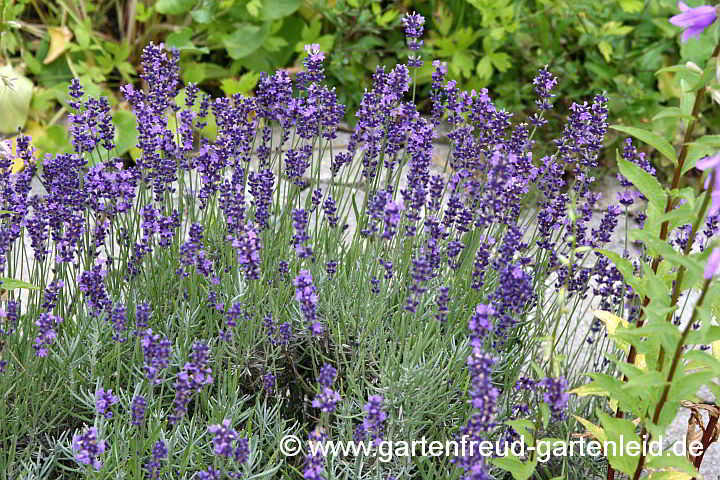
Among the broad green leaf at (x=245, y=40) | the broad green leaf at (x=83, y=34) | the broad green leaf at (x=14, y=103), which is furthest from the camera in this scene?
the broad green leaf at (x=245, y=40)

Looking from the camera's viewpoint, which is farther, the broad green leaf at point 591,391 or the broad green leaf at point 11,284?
the broad green leaf at point 591,391

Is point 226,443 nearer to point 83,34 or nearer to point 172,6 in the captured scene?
point 172,6

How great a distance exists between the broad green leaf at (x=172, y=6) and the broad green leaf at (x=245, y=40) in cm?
28

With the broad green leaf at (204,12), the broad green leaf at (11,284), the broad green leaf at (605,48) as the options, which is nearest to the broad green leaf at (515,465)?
the broad green leaf at (11,284)

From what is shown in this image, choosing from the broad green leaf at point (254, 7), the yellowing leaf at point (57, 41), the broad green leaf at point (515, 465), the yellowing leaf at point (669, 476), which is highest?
the broad green leaf at point (254, 7)

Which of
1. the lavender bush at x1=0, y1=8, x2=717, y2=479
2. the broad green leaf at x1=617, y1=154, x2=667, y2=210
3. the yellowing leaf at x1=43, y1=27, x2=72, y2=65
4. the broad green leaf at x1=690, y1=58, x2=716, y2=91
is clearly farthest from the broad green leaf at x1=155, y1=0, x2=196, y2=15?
the broad green leaf at x1=690, y1=58, x2=716, y2=91

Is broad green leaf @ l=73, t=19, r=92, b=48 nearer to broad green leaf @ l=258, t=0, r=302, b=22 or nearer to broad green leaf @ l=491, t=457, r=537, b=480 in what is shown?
broad green leaf @ l=258, t=0, r=302, b=22

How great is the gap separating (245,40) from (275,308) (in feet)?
10.0

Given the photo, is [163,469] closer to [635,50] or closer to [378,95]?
[378,95]

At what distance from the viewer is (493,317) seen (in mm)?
2438

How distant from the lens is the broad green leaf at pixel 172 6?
501cm

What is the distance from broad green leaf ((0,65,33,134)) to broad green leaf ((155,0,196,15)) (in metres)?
0.86

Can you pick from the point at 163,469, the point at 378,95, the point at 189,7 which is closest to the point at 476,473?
Result: the point at 163,469

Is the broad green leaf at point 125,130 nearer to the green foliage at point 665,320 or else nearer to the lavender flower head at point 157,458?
the lavender flower head at point 157,458
